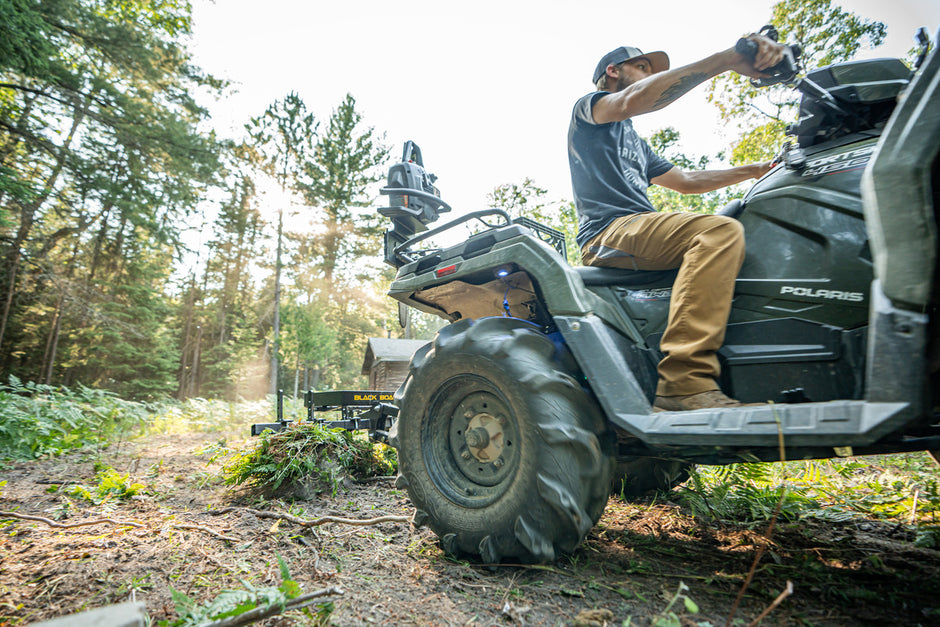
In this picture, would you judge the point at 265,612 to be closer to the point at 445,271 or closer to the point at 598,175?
the point at 445,271

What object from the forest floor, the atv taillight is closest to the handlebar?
the atv taillight

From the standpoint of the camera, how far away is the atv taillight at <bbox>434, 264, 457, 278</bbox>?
2.50m

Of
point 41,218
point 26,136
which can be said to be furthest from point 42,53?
point 41,218

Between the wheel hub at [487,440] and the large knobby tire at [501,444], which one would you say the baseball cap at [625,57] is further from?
the wheel hub at [487,440]

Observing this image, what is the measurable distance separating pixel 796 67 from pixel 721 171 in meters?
1.16

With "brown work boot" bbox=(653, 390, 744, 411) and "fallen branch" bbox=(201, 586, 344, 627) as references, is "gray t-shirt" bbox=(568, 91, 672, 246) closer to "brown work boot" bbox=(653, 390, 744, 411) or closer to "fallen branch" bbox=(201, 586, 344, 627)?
"brown work boot" bbox=(653, 390, 744, 411)

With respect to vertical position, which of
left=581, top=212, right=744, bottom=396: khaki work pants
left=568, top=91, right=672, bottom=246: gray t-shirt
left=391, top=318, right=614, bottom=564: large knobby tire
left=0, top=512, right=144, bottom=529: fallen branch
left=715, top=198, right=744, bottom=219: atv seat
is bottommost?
left=0, top=512, right=144, bottom=529: fallen branch

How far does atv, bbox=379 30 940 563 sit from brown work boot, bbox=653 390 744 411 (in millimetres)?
108

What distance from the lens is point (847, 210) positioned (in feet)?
5.81

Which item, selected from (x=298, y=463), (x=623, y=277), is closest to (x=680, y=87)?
(x=623, y=277)

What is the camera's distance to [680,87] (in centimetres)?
210

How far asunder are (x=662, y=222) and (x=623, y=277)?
364 mm

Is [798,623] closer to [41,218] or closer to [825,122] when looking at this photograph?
[825,122]

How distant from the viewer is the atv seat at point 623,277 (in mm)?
2363
